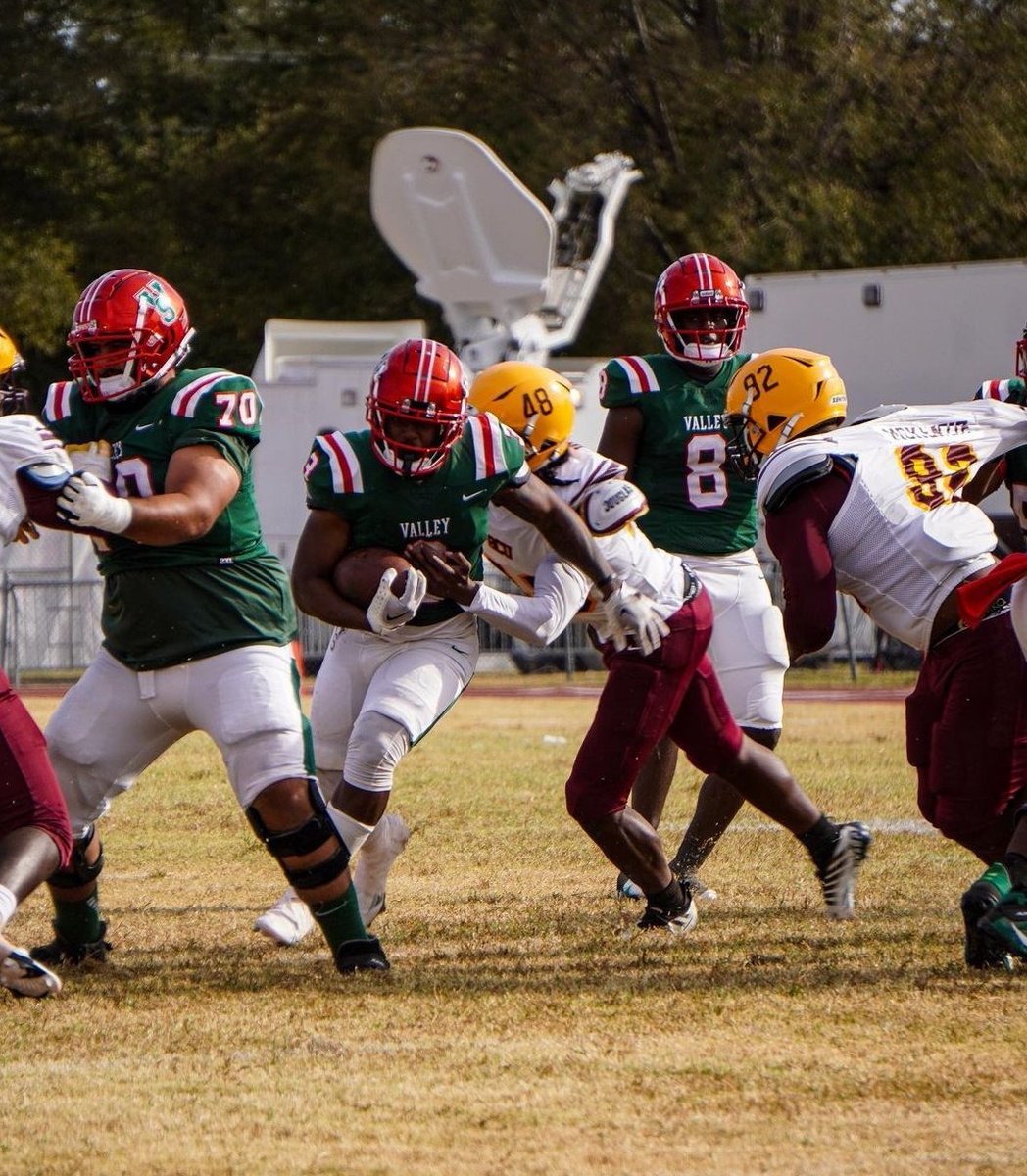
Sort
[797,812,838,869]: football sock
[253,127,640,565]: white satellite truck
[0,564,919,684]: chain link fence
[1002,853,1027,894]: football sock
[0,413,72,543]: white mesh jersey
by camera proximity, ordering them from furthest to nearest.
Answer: [253,127,640,565]: white satellite truck → [0,564,919,684]: chain link fence → [797,812,838,869]: football sock → [1002,853,1027,894]: football sock → [0,413,72,543]: white mesh jersey

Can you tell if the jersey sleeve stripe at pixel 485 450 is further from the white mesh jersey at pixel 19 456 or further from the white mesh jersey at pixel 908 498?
the white mesh jersey at pixel 19 456

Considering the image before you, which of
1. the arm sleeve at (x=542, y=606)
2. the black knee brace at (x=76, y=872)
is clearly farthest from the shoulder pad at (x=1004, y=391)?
the black knee brace at (x=76, y=872)

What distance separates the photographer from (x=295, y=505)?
20.5 meters

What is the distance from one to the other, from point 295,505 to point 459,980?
15525mm

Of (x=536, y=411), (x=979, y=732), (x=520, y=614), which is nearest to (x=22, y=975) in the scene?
(x=520, y=614)

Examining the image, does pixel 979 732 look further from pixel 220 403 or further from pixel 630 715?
pixel 220 403

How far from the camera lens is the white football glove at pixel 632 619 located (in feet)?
18.4

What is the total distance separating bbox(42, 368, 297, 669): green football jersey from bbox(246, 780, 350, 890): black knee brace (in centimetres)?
46

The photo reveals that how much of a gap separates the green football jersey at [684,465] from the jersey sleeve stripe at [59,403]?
6.79 feet

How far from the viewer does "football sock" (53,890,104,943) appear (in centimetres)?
Result: 550

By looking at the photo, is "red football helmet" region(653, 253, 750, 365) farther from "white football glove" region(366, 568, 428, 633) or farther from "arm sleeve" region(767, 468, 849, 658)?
"white football glove" region(366, 568, 428, 633)

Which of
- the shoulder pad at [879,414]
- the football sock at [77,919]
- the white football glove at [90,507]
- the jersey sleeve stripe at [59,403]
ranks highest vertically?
the white football glove at [90,507]

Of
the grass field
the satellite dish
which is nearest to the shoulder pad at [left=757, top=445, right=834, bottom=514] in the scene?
the grass field

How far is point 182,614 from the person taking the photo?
516 centimetres
